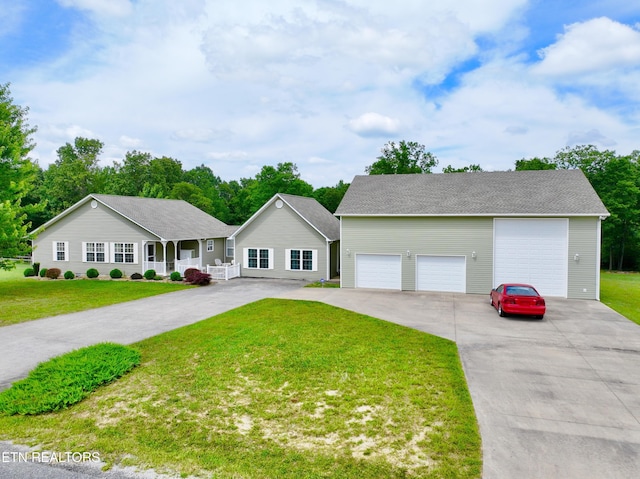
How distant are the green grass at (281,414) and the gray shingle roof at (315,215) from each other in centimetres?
1611

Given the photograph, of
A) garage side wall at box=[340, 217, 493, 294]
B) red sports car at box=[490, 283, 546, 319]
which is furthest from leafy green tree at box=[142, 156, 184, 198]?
red sports car at box=[490, 283, 546, 319]

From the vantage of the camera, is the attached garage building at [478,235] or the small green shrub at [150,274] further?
the small green shrub at [150,274]

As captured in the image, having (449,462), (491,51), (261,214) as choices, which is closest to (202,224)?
(261,214)

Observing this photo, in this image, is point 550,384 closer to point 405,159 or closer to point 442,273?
point 442,273

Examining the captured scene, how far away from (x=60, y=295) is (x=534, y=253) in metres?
24.7

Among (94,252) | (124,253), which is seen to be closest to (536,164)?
(124,253)

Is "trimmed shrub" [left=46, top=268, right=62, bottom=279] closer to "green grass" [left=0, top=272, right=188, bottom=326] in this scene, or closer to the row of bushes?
the row of bushes

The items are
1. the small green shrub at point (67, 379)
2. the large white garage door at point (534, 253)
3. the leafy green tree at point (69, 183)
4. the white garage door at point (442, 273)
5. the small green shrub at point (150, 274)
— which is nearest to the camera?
the small green shrub at point (67, 379)

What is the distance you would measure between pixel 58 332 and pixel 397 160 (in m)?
43.3

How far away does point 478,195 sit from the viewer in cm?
2248

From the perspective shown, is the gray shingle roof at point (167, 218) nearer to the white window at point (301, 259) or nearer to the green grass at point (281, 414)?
the white window at point (301, 259)

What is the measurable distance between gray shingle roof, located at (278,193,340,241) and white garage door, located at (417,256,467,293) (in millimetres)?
7188

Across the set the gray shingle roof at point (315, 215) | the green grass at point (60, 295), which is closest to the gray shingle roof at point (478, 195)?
the gray shingle roof at point (315, 215)

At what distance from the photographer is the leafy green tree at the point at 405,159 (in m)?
50.0
